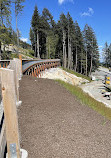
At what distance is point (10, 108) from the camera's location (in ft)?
7.12

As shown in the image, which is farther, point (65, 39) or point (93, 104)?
point (65, 39)

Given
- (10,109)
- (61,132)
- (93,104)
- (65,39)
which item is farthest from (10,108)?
(65,39)

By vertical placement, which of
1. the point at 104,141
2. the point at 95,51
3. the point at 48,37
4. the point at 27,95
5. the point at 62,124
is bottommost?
the point at 104,141

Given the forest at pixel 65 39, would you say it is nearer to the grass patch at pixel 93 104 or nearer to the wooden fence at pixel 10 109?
the grass patch at pixel 93 104

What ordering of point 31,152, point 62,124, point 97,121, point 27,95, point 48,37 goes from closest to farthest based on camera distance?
point 31,152
point 62,124
point 97,121
point 27,95
point 48,37

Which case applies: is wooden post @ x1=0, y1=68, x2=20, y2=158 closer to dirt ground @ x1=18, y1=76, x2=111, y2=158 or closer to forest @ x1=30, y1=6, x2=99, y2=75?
dirt ground @ x1=18, y1=76, x2=111, y2=158

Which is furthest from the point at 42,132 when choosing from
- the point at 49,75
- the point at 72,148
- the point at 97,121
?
the point at 49,75

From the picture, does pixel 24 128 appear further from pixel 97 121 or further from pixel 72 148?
pixel 97 121

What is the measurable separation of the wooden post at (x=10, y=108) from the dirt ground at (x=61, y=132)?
31.5 inches

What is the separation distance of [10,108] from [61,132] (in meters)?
2.15

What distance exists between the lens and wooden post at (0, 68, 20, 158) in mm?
2090

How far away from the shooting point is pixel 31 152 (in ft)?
9.93

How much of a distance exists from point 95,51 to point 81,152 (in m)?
49.0

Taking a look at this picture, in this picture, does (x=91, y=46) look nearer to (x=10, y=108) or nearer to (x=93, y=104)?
(x=93, y=104)
